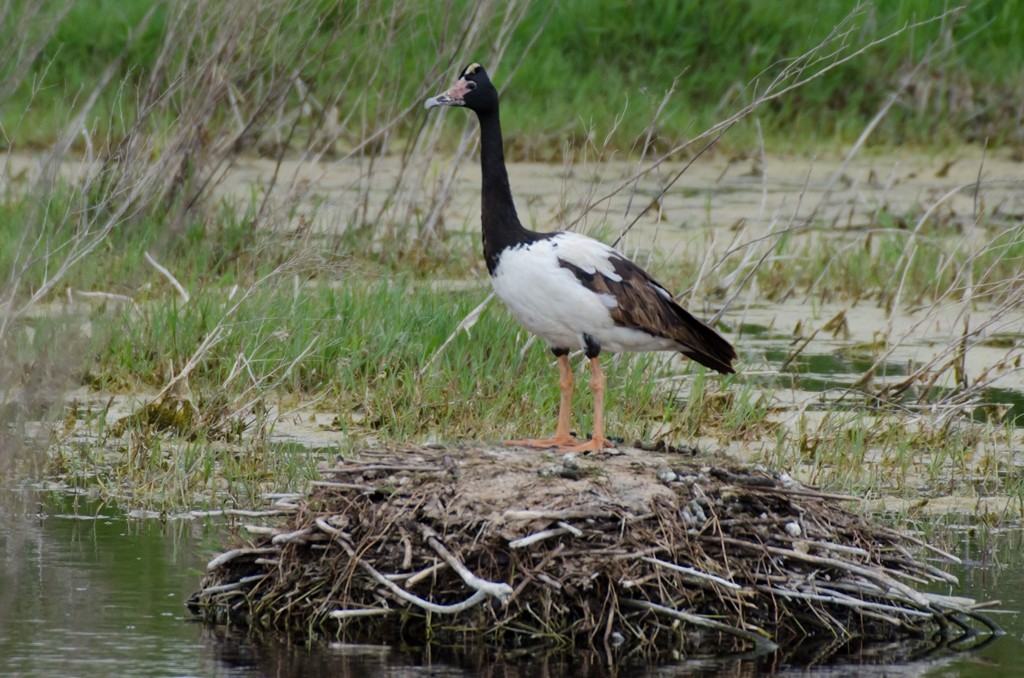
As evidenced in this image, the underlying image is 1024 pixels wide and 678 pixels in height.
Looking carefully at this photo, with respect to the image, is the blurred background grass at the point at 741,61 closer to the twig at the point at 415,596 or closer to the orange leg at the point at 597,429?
the orange leg at the point at 597,429

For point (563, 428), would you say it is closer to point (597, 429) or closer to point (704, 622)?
point (597, 429)

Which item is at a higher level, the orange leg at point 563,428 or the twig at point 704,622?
the orange leg at point 563,428

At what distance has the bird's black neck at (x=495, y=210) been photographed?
21.4 ft

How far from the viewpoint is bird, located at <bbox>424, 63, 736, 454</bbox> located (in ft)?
20.9

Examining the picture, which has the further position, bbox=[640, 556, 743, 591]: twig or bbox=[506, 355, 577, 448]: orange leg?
bbox=[506, 355, 577, 448]: orange leg

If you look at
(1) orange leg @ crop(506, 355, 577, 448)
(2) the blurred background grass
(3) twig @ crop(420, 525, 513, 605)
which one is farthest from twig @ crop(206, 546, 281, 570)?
(2) the blurred background grass

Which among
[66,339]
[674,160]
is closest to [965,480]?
[66,339]

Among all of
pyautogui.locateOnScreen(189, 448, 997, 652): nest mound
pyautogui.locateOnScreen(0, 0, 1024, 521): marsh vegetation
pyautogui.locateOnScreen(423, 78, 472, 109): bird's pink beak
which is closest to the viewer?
pyautogui.locateOnScreen(189, 448, 997, 652): nest mound

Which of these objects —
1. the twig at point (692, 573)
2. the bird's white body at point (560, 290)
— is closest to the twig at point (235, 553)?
the twig at point (692, 573)

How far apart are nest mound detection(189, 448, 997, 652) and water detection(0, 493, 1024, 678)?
0.14 meters

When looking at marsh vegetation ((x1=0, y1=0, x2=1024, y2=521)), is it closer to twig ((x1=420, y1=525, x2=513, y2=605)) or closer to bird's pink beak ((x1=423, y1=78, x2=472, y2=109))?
bird's pink beak ((x1=423, y1=78, x2=472, y2=109))

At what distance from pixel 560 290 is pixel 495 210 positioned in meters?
0.45

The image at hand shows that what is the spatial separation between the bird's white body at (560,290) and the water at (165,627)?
1.36m

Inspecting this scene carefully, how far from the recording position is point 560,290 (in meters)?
6.32
